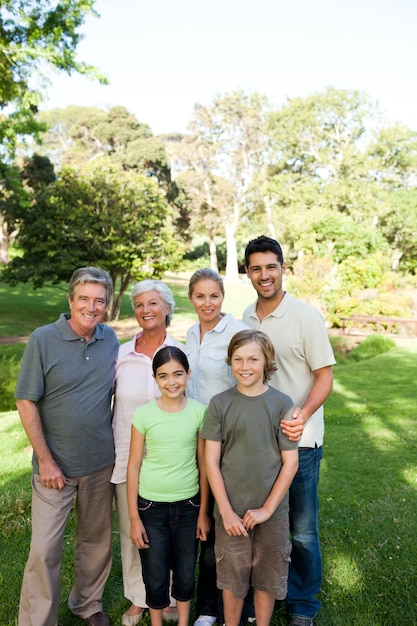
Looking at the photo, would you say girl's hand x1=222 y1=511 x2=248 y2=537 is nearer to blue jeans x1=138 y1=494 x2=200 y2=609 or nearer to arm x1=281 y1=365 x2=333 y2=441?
blue jeans x1=138 y1=494 x2=200 y2=609

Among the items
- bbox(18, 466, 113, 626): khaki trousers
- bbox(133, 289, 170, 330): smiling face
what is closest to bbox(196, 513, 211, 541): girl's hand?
bbox(18, 466, 113, 626): khaki trousers

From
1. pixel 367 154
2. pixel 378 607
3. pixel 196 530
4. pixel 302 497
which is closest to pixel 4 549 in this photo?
pixel 196 530

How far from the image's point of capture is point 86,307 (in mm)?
2635

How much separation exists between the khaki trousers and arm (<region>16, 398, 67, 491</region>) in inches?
3.4

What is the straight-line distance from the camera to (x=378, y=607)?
9.46 ft

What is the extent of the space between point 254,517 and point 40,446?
1.11 m

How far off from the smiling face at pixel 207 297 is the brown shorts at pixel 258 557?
1.02 meters

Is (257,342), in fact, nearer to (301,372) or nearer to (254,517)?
(301,372)

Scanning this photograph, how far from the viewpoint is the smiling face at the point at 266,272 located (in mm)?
2686

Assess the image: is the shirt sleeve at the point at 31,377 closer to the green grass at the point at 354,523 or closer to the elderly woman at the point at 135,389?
the elderly woman at the point at 135,389

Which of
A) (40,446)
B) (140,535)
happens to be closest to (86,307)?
(40,446)

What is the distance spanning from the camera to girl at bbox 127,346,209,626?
2.51 metres

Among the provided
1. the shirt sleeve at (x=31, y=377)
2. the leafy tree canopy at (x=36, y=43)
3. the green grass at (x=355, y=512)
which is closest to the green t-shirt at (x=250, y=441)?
the shirt sleeve at (x=31, y=377)

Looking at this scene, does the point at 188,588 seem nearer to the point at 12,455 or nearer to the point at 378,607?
the point at 378,607
